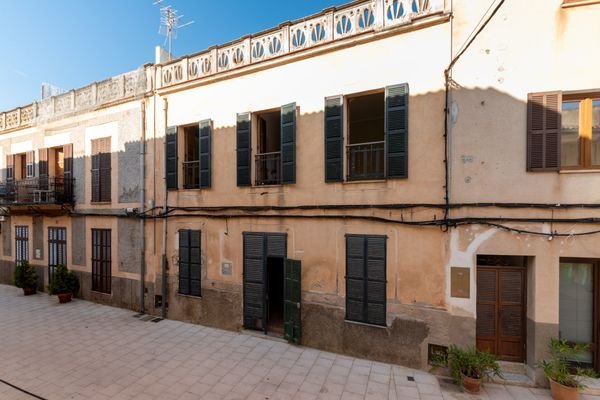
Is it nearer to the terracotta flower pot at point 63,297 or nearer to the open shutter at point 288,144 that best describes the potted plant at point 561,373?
the open shutter at point 288,144

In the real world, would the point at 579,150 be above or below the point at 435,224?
above

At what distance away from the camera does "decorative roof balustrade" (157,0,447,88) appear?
6.28m

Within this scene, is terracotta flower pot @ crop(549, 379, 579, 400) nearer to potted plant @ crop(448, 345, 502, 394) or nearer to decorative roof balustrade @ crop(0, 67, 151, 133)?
potted plant @ crop(448, 345, 502, 394)

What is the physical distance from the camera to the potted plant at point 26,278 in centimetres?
1179

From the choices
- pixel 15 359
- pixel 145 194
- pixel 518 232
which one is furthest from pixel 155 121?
pixel 518 232

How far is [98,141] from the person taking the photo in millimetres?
10773

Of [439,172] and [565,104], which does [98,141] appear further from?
[565,104]

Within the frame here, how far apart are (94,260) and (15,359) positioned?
460 centimetres

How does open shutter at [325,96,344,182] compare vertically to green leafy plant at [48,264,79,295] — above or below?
above

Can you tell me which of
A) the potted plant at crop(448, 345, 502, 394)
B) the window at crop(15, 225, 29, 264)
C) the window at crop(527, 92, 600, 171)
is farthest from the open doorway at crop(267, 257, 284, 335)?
the window at crop(15, 225, 29, 264)

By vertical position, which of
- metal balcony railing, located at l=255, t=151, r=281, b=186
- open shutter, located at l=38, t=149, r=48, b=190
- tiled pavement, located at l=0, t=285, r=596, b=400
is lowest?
tiled pavement, located at l=0, t=285, r=596, b=400

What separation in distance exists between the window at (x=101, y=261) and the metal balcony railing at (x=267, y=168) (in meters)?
6.57

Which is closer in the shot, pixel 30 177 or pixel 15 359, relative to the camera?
pixel 15 359

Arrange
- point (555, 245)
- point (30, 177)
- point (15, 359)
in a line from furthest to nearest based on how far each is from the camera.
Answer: point (30, 177) < point (15, 359) < point (555, 245)
